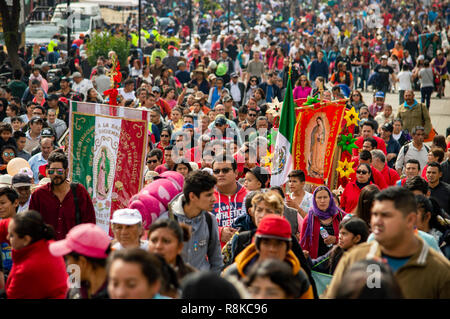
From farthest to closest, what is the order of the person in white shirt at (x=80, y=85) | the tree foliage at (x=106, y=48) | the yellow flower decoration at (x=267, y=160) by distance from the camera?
the tree foliage at (x=106, y=48) < the person in white shirt at (x=80, y=85) < the yellow flower decoration at (x=267, y=160)

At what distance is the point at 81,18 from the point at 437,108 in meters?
15.8

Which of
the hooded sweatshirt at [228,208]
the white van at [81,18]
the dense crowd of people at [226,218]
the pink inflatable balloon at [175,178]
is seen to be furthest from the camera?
the white van at [81,18]

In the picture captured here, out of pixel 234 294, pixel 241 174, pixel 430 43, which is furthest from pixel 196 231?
pixel 430 43

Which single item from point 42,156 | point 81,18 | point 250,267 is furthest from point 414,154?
point 81,18

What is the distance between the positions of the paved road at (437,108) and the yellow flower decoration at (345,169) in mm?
9150

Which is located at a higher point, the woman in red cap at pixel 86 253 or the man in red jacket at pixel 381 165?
the woman in red cap at pixel 86 253

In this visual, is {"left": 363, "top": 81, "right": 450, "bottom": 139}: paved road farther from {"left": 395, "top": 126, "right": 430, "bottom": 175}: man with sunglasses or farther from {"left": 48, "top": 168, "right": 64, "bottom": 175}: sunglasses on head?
{"left": 48, "top": 168, "right": 64, "bottom": 175}: sunglasses on head

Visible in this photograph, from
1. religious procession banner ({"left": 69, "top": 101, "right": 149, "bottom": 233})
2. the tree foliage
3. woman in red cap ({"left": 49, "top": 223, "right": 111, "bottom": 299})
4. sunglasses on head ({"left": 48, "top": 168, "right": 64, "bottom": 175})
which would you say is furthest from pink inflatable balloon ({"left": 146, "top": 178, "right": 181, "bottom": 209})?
the tree foliage

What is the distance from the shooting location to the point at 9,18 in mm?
22031

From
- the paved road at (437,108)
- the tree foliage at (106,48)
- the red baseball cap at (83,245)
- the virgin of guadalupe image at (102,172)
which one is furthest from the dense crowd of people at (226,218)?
the tree foliage at (106,48)

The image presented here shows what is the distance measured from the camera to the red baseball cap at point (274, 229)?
17.2 feet

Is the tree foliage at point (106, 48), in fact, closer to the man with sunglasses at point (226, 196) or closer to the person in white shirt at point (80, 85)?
the person in white shirt at point (80, 85)

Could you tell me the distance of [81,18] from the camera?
106 ft
